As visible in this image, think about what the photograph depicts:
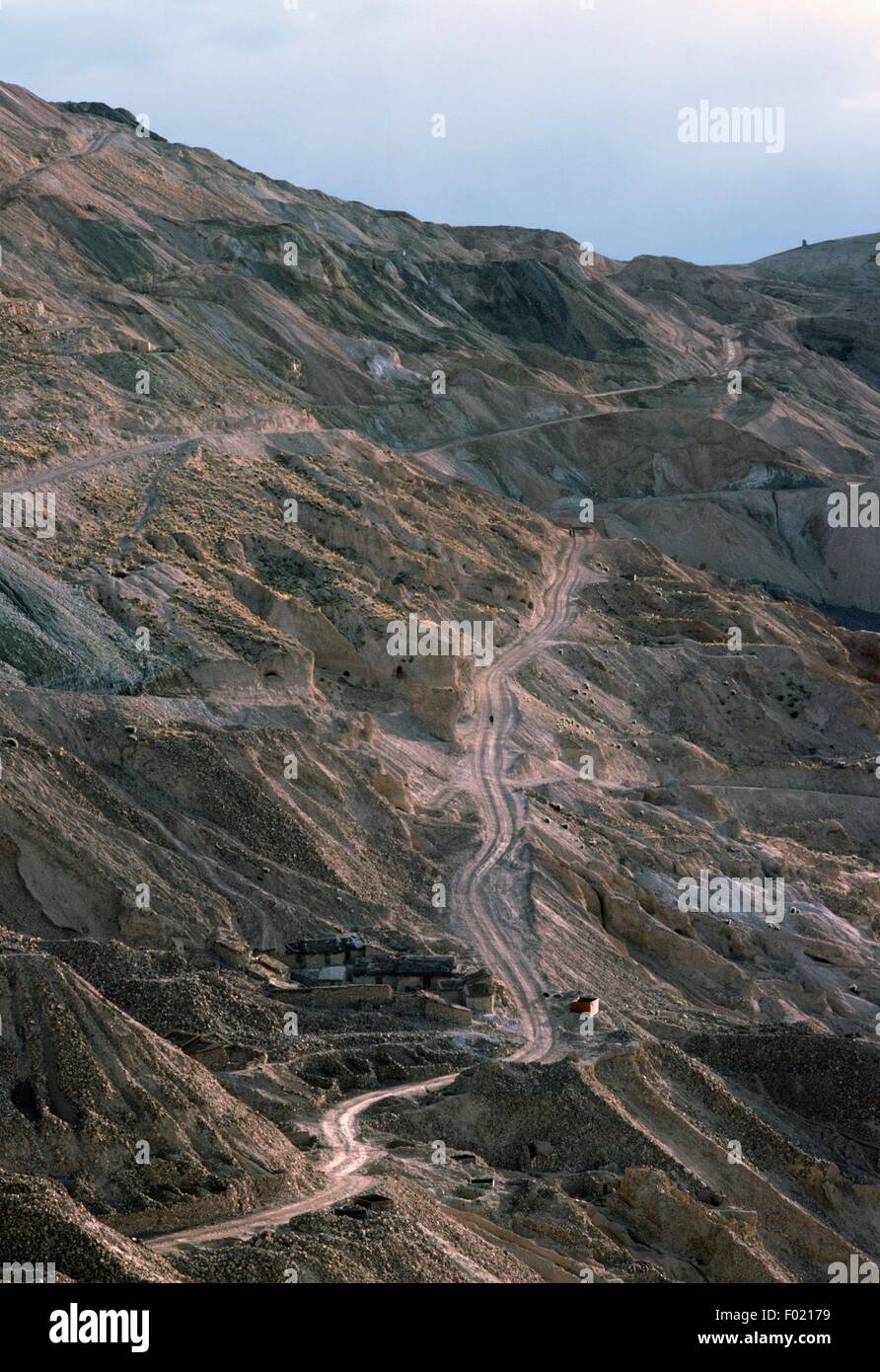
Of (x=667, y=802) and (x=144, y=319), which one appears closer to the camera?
(x=667, y=802)

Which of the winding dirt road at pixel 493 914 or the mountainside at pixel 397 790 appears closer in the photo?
the winding dirt road at pixel 493 914

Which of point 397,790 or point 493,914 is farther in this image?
point 397,790

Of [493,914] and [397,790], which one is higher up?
[397,790]

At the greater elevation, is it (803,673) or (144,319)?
(144,319)

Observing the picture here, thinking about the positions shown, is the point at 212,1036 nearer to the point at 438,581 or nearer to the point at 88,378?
the point at 438,581
